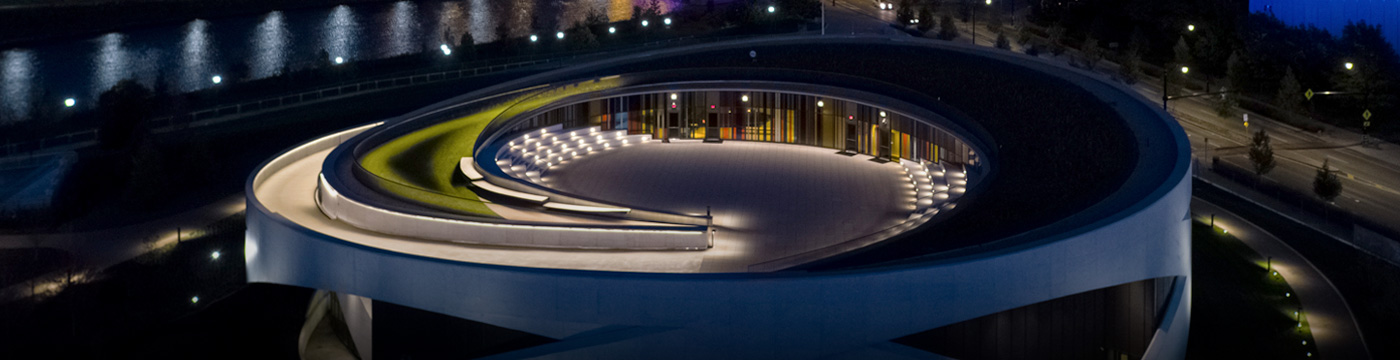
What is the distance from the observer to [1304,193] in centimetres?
3494

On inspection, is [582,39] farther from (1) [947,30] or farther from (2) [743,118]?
(1) [947,30]

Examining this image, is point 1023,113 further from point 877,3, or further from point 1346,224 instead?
point 877,3

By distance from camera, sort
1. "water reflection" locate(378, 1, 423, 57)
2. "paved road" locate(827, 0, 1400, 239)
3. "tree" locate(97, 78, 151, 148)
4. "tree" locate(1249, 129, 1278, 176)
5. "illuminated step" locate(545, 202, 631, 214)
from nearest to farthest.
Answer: "illuminated step" locate(545, 202, 631, 214), "tree" locate(97, 78, 151, 148), "paved road" locate(827, 0, 1400, 239), "tree" locate(1249, 129, 1278, 176), "water reflection" locate(378, 1, 423, 57)

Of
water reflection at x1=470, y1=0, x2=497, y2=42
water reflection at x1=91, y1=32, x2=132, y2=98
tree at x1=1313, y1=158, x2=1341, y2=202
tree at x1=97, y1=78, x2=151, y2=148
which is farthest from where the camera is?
water reflection at x1=470, y1=0, x2=497, y2=42

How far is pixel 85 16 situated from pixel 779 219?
5369cm

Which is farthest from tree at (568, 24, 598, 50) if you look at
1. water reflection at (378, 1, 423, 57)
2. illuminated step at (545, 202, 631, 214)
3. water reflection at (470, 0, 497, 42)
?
illuminated step at (545, 202, 631, 214)

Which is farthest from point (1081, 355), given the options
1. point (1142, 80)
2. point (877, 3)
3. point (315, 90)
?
point (877, 3)

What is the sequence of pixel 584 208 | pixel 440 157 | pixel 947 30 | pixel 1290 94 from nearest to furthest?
1. pixel 584 208
2. pixel 440 157
3. pixel 1290 94
4. pixel 947 30

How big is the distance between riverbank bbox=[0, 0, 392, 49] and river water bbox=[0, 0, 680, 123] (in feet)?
1.92

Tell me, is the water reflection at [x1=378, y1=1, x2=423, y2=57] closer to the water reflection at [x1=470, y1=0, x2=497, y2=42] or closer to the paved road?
the water reflection at [x1=470, y1=0, x2=497, y2=42]

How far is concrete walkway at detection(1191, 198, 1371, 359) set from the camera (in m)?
21.2

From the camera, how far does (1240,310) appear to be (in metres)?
22.8

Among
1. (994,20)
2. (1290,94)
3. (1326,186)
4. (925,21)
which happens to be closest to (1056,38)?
(994,20)

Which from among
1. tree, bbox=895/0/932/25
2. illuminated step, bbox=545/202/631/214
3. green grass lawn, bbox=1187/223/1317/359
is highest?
tree, bbox=895/0/932/25
